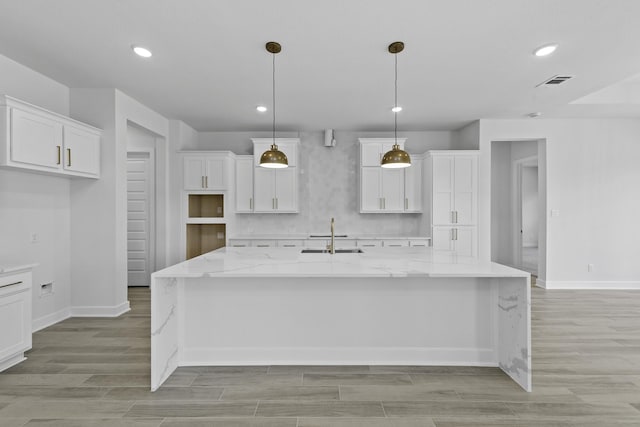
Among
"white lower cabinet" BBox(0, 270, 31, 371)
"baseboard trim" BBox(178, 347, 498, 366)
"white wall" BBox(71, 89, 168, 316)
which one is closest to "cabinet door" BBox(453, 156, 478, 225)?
"baseboard trim" BBox(178, 347, 498, 366)

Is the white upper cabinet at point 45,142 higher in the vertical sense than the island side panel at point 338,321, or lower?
higher

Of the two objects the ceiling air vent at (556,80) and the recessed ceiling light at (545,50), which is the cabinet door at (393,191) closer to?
the ceiling air vent at (556,80)

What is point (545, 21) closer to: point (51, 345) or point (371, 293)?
point (371, 293)

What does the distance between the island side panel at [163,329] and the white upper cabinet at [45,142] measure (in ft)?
A: 6.02

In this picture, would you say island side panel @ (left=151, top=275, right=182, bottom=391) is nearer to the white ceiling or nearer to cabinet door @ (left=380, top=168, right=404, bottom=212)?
the white ceiling

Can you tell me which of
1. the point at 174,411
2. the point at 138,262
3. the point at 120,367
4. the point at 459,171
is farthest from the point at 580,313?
the point at 138,262

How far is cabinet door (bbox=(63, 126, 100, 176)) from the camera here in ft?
11.8

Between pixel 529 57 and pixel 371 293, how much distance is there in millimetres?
2656

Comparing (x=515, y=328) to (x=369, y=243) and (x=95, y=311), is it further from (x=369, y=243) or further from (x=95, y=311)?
(x=95, y=311)

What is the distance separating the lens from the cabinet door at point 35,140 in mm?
3006

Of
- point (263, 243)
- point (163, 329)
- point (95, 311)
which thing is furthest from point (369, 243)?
point (95, 311)

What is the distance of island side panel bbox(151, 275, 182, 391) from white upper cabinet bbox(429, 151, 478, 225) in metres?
4.13

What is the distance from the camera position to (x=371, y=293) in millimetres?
2811

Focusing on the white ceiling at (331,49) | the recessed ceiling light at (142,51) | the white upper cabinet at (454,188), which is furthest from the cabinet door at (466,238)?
the recessed ceiling light at (142,51)
